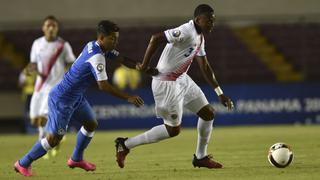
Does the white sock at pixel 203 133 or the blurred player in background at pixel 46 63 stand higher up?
the white sock at pixel 203 133

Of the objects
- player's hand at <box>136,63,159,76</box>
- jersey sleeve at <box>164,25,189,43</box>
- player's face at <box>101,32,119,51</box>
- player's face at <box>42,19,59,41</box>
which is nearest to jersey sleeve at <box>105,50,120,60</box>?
player's hand at <box>136,63,159,76</box>

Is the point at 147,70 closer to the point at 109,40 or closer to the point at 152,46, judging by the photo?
the point at 152,46

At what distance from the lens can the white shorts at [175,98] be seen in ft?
32.6

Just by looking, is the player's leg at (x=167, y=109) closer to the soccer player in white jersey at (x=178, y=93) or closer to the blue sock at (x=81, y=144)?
the soccer player in white jersey at (x=178, y=93)

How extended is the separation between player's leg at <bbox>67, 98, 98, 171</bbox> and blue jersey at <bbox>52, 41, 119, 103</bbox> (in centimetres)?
26

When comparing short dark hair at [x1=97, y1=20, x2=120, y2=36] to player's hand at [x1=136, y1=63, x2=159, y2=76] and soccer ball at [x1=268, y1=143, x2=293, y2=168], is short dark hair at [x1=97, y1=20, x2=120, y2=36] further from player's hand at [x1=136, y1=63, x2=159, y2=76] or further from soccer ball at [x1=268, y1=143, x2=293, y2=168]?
soccer ball at [x1=268, y1=143, x2=293, y2=168]

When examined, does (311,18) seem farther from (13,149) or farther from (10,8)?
(13,149)

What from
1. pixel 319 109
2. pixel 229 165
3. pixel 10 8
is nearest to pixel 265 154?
pixel 229 165

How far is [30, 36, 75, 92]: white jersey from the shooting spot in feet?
43.4

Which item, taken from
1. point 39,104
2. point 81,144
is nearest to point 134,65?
point 81,144

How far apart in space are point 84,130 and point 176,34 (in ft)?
5.92

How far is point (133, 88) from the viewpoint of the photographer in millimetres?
20250

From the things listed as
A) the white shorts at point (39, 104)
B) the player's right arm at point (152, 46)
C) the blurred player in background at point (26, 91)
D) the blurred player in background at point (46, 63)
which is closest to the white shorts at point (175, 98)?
the player's right arm at point (152, 46)

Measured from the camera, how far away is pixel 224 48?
23281 millimetres
